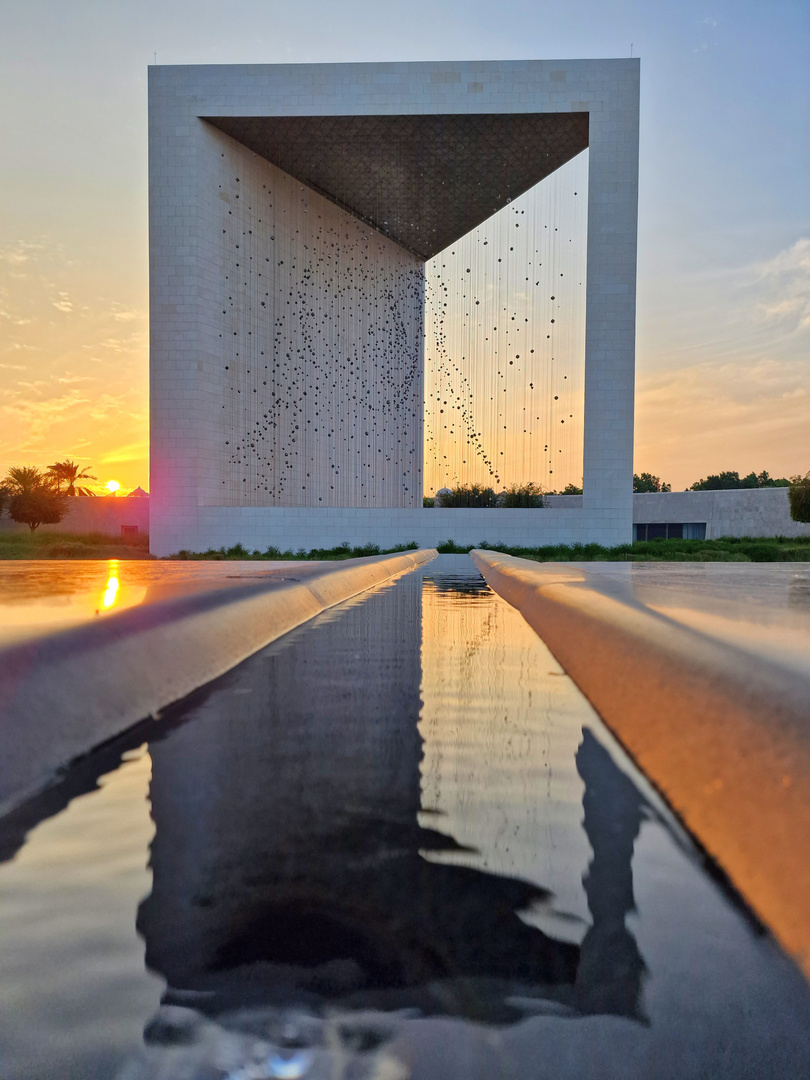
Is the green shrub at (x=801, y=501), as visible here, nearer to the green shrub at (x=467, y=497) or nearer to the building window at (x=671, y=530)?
the green shrub at (x=467, y=497)

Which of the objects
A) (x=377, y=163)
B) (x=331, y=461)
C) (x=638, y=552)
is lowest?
(x=638, y=552)

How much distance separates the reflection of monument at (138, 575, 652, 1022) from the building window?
2767 cm

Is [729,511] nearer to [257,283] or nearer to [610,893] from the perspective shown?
[257,283]

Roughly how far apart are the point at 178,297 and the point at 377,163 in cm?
501

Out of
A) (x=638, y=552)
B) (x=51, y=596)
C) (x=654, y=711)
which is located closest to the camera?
(x=654, y=711)

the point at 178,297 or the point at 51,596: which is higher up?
the point at 178,297

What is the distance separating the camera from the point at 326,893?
493mm

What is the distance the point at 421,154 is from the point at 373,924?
15906 millimetres

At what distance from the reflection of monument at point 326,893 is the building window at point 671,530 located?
2767 cm

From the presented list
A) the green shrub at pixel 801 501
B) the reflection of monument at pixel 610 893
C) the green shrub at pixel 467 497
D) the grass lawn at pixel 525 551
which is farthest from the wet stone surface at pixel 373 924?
the green shrub at pixel 801 501

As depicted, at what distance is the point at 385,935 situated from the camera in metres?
0.44

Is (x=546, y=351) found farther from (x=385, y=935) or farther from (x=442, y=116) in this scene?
(x=385, y=935)

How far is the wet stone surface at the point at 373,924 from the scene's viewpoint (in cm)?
34

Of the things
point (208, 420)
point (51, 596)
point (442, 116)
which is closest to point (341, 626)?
point (51, 596)
